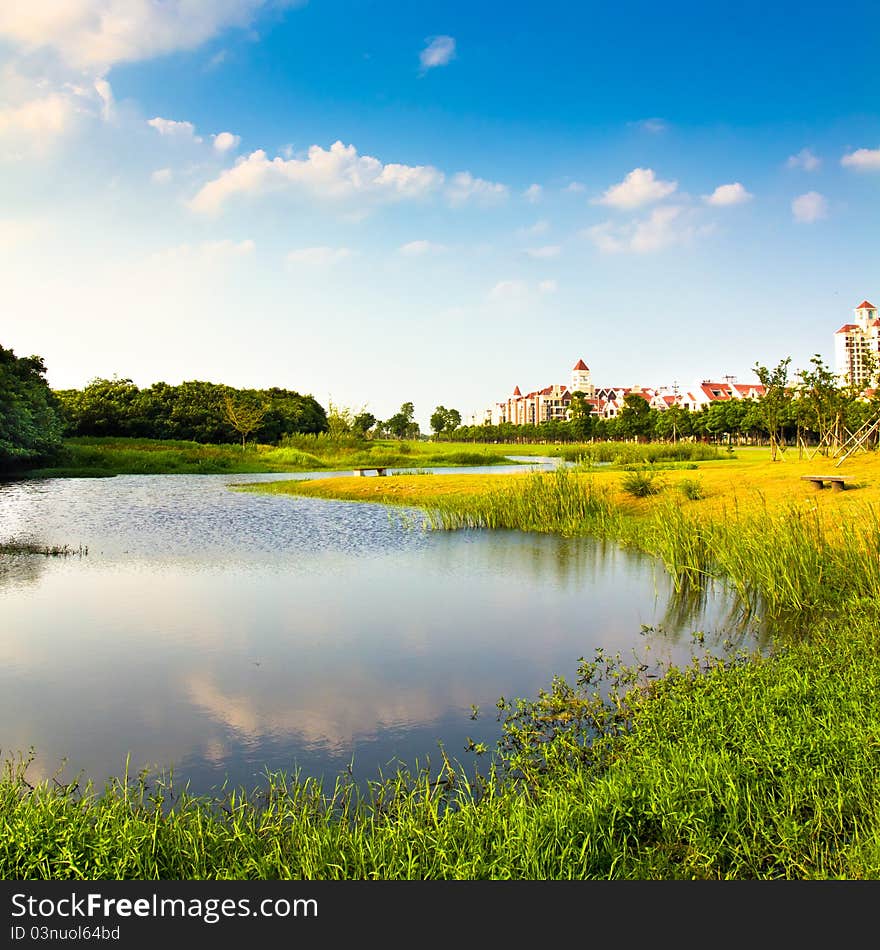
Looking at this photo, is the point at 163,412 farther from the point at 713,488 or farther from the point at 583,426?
the point at 713,488

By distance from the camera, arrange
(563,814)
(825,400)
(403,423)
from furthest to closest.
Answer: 1. (403,423)
2. (825,400)
3. (563,814)

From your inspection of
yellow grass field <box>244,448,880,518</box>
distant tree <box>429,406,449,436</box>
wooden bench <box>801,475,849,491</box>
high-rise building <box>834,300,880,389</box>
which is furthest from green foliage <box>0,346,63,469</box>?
high-rise building <box>834,300,880,389</box>

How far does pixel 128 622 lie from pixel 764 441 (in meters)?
80.9

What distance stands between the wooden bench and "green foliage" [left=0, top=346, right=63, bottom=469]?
113ft

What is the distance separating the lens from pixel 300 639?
10219 mm

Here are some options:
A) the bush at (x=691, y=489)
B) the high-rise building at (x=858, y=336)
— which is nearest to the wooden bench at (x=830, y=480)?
the bush at (x=691, y=489)

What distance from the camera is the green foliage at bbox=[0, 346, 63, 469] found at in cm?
3781

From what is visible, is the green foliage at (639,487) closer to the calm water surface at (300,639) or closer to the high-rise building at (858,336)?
the calm water surface at (300,639)

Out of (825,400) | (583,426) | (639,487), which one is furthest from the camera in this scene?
(583,426)

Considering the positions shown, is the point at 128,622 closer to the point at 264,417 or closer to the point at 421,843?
the point at 421,843

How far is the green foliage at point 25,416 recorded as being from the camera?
37812mm

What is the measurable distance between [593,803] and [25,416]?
4052 cm

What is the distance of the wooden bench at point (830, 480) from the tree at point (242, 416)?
47472mm

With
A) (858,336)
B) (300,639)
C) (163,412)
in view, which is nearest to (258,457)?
(163,412)
